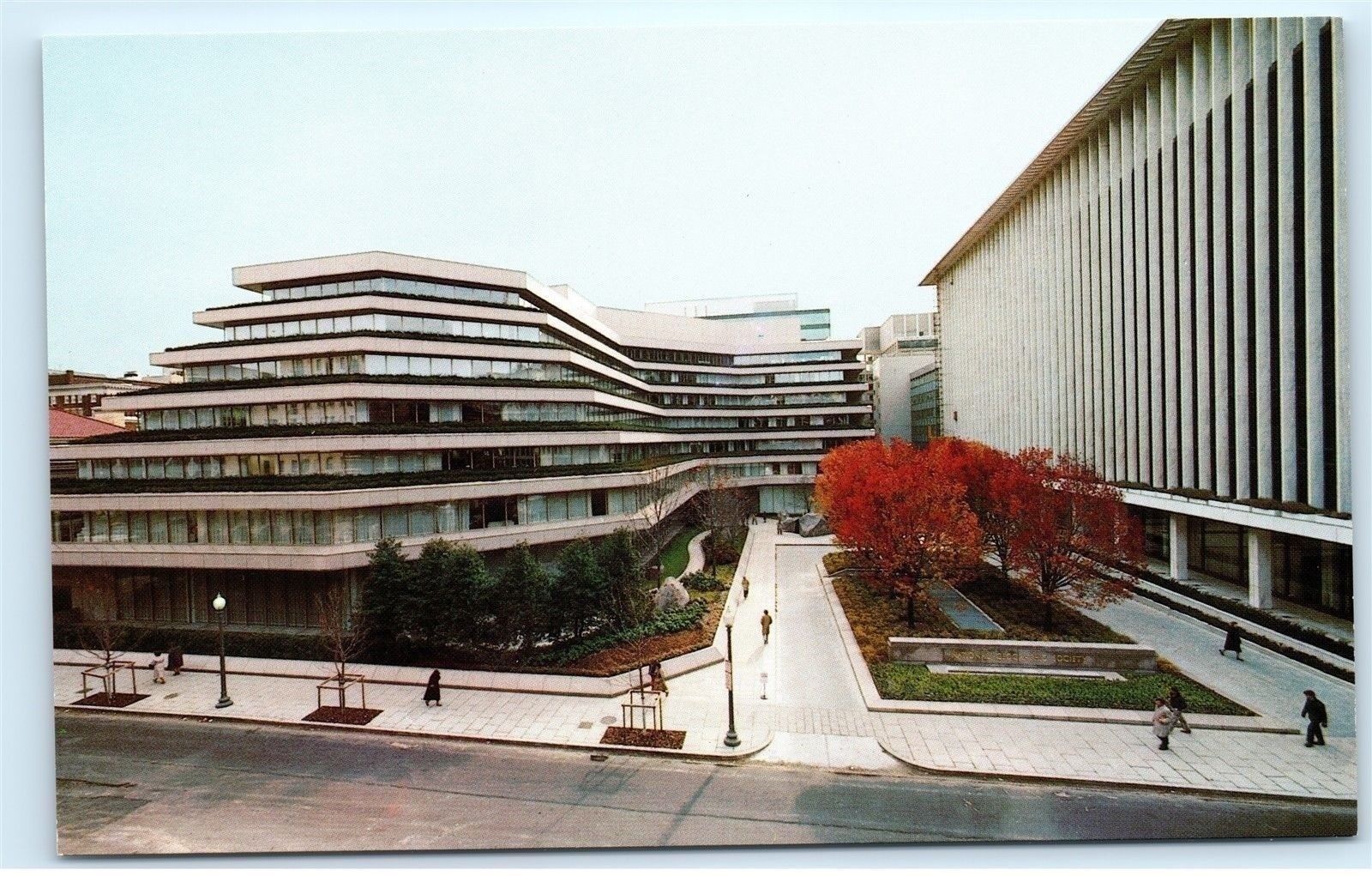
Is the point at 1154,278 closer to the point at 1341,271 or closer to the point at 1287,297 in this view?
the point at 1287,297

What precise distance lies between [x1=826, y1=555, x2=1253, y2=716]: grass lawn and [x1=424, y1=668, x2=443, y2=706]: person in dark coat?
10134 mm

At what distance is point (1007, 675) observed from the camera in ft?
40.2

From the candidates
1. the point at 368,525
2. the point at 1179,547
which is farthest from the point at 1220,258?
the point at 368,525

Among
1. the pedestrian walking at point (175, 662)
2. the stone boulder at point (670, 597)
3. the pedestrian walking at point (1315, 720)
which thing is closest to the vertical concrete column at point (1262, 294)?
the pedestrian walking at point (1315, 720)

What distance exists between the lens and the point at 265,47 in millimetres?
9273

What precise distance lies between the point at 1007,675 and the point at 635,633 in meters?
9.07

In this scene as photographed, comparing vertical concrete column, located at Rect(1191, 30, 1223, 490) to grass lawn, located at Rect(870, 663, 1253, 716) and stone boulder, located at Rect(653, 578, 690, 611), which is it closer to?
grass lawn, located at Rect(870, 663, 1253, 716)

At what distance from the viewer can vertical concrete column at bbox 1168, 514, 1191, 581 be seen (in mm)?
20453

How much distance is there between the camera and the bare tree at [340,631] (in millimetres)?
12796

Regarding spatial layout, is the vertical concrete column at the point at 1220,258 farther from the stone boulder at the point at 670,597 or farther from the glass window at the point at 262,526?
the glass window at the point at 262,526

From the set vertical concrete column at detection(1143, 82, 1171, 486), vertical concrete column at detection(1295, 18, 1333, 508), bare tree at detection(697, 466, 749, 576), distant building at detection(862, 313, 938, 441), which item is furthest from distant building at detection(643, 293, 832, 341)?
vertical concrete column at detection(1295, 18, 1333, 508)

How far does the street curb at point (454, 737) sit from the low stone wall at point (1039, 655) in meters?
4.97

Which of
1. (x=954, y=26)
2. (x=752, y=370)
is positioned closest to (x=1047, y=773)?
(x=954, y=26)

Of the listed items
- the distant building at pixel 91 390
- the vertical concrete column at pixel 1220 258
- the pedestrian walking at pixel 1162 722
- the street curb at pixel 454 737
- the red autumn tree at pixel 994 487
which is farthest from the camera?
the red autumn tree at pixel 994 487
